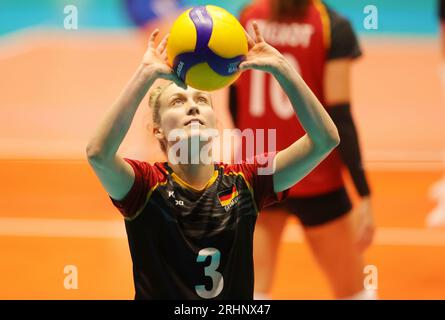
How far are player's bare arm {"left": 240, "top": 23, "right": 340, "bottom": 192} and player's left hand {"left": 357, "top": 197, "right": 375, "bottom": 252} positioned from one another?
2.36 metres

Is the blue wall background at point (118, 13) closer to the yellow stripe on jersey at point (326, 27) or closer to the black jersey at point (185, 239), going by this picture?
the yellow stripe on jersey at point (326, 27)

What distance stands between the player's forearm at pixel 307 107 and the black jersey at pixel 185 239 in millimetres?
358

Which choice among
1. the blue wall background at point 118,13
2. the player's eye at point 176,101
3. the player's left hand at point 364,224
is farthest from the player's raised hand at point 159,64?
the blue wall background at point 118,13

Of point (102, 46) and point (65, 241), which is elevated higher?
point (102, 46)

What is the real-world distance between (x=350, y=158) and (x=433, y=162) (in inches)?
102

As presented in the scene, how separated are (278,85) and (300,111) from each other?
2330 mm

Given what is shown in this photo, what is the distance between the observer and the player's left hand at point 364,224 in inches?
182

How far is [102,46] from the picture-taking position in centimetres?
712

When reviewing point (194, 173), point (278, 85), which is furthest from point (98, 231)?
point (194, 173)

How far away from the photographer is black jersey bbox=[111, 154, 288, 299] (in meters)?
2.28

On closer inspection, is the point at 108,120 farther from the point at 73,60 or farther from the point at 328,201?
the point at 73,60

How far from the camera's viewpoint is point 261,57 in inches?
88.0

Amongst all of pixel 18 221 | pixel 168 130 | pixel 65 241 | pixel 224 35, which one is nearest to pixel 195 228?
pixel 168 130

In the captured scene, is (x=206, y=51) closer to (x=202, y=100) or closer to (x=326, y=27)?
(x=202, y=100)
